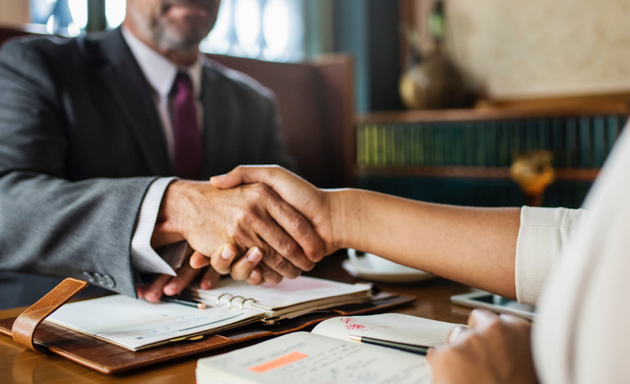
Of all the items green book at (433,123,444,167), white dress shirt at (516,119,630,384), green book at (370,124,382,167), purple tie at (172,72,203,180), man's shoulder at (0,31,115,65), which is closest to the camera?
white dress shirt at (516,119,630,384)

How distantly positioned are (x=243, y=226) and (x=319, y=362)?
0.45 m

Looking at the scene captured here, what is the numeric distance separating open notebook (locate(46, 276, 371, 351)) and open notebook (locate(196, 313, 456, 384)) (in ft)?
0.44

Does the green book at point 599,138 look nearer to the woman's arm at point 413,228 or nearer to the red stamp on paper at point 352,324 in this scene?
the woman's arm at point 413,228

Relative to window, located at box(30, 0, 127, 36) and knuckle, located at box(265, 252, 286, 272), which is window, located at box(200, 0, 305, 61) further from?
knuckle, located at box(265, 252, 286, 272)

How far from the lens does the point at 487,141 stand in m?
2.59

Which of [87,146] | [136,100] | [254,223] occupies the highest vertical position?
[136,100]

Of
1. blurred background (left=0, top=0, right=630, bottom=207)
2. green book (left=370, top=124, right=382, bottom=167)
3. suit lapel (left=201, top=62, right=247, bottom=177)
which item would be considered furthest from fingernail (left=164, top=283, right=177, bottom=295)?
green book (left=370, top=124, right=382, bottom=167)

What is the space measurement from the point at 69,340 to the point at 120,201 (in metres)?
0.29

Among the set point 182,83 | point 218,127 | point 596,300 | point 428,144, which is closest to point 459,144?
point 428,144

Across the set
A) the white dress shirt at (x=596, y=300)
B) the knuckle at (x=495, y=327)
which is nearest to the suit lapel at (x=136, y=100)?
the knuckle at (x=495, y=327)

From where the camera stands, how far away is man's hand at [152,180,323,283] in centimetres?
90

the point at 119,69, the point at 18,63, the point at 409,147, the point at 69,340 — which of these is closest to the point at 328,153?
the point at 409,147

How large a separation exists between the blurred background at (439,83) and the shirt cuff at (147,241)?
1.48 meters

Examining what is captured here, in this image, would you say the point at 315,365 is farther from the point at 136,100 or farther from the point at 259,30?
the point at 259,30
